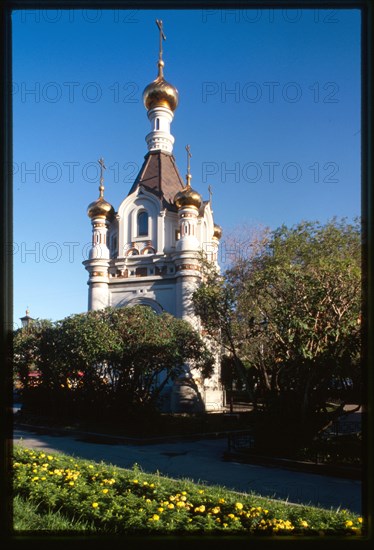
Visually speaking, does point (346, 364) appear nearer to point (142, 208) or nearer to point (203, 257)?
point (203, 257)

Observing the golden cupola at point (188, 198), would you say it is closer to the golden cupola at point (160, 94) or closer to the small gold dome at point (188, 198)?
the small gold dome at point (188, 198)

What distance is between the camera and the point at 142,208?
29312 mm

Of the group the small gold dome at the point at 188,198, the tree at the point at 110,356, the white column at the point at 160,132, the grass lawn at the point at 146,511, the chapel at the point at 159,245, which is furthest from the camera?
the white column at the point at 160,132

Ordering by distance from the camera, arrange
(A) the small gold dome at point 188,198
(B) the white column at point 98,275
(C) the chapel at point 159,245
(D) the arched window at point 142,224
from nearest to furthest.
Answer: (C) the chapel at point 159,245, (A) the small gold dome at point 188,198, (B) the white column at point 98,275, (D) the arched window at point 142,224

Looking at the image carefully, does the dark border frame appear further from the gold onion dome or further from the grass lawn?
the gold onion dome

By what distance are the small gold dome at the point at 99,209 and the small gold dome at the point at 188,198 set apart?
15.5ft

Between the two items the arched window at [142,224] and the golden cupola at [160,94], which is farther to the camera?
the golden cupola at [160,94]

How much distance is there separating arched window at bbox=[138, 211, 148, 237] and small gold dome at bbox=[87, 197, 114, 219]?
1.95 m

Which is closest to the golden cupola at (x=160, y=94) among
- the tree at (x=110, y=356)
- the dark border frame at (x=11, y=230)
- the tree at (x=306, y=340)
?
the tree at (x=110, y=356)

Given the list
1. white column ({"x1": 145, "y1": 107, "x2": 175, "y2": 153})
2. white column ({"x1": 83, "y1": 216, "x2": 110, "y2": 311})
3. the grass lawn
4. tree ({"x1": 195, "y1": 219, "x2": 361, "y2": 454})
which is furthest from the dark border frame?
white column ({"x1": 145, "y1": 107, "x2": 175, "y2": 153})

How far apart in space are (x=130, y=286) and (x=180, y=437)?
1311cm

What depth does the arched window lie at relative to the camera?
29.2 m

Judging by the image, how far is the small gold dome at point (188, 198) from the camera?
27000 mm

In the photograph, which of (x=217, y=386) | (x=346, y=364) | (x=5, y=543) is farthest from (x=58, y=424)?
(x=5, y=543)
